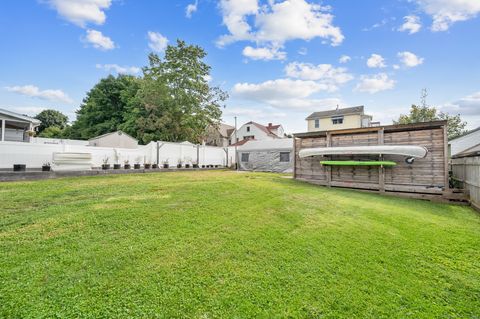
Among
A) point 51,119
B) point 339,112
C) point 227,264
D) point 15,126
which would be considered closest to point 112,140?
point 15,126

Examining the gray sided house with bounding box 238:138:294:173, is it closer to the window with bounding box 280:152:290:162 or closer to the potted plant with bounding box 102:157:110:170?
the window with bounding box 280:152:290:162

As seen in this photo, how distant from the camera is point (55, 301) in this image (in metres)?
1.67

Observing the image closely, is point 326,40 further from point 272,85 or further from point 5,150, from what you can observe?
point 5,150

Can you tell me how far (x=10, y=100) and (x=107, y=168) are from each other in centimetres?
1589

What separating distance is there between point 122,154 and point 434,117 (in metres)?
28.6

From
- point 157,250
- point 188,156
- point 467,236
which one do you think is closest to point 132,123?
point 188,156

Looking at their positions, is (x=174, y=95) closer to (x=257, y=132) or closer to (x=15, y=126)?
(x=15, y=126)

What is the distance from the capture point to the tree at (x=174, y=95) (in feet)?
63.4

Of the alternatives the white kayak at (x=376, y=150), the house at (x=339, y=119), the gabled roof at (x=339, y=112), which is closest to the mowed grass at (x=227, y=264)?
the white kayak at (x=376, y=150)

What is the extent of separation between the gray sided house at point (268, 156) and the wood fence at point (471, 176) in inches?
386

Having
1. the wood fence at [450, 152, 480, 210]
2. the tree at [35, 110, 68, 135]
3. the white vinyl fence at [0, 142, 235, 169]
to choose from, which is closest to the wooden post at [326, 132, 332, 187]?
the wood fence at [450, 152, 480, 210]

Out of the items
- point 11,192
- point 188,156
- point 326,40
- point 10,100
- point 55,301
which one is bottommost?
point 55,301

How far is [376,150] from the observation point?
7629 mm

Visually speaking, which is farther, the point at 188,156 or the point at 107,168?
the point at 188,156
